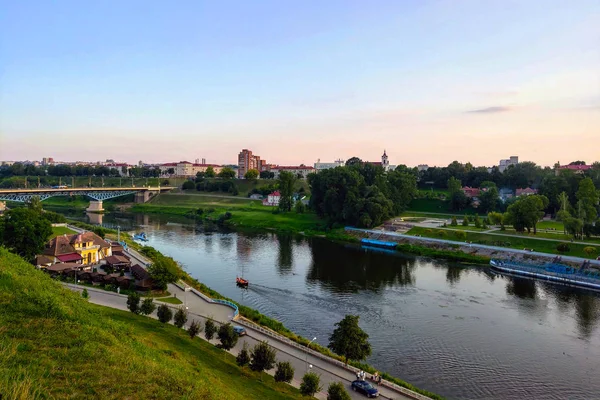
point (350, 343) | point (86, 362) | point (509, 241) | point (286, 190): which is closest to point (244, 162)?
point (286, 190)

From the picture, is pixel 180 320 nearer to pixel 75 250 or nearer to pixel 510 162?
pixel 75 250

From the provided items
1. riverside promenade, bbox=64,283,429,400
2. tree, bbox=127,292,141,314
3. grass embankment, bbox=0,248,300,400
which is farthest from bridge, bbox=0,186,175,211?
grass embankment, bbox=0,248,300,400

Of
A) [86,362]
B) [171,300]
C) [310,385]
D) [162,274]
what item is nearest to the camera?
[86,362]

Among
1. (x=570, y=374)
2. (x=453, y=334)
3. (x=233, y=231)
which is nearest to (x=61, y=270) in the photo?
(x=453, y=334)

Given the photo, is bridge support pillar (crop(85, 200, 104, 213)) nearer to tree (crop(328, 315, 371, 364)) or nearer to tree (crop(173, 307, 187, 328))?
tree (crop(173, 307, 187, 328))

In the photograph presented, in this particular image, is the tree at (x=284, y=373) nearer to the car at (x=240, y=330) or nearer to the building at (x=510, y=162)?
the car at (x=240, y=330)

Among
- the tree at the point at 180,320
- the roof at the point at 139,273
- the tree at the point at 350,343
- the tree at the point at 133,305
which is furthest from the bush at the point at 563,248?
the tree at the point at 133,305
